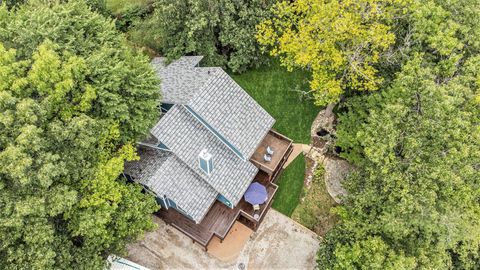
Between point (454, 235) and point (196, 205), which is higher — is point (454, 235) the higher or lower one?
the higher one

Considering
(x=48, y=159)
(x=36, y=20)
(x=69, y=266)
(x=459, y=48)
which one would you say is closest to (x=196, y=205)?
(x=69, y=266)


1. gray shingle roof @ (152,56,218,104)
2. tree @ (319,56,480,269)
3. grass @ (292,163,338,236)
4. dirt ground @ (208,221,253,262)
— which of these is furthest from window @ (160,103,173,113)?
tree @ (319,56,480,269)

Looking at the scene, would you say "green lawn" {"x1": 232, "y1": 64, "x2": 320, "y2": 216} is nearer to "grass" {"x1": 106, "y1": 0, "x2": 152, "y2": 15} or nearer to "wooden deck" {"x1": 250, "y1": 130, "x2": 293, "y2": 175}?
"wooden deck" {"x1": 250, "y1": 130, "x2": 293, "y2": 175}

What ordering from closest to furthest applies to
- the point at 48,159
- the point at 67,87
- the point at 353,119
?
the point at 48,159
the point at 67,87
the point at 353,119

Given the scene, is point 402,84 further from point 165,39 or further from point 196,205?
point 165,39

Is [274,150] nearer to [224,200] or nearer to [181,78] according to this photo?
[224,200]

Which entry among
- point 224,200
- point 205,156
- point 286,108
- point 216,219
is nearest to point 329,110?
point 286,108

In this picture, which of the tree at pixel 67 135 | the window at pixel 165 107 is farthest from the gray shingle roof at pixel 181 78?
the tree at pixel 67 135
